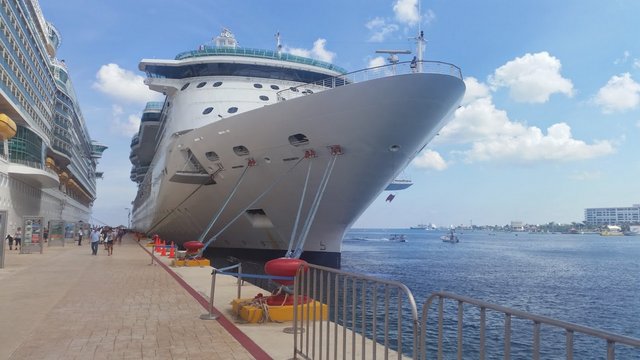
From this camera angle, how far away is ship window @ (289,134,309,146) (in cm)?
1538

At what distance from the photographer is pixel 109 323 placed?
7.25 meters

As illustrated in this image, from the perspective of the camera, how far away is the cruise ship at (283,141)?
562 inches

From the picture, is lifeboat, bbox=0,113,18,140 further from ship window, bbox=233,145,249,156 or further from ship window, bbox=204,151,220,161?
ship window, bbox=233,145,249,156

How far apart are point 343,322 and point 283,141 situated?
11.0 metres

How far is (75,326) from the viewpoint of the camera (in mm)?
7027

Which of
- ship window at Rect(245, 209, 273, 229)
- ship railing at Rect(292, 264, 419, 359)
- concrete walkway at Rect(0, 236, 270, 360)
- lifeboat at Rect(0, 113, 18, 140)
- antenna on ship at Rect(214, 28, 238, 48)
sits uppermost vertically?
antenna on ship at Rect(214, 28, 238, 48)

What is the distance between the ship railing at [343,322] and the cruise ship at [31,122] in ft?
39.5

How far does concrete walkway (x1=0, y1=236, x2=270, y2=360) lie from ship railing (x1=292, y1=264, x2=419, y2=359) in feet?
2.24

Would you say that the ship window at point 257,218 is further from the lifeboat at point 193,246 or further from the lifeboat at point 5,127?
the lifeboat at point 5,127

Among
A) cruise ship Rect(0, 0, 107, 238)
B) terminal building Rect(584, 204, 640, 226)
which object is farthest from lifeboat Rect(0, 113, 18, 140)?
terminal building Rect(584, 204, 640, 226)

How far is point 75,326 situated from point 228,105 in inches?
568

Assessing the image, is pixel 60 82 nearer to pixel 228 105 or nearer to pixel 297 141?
pixel 228 105

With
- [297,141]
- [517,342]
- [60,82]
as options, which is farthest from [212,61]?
[60,82]

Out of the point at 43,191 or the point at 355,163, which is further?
the point at 43,191
